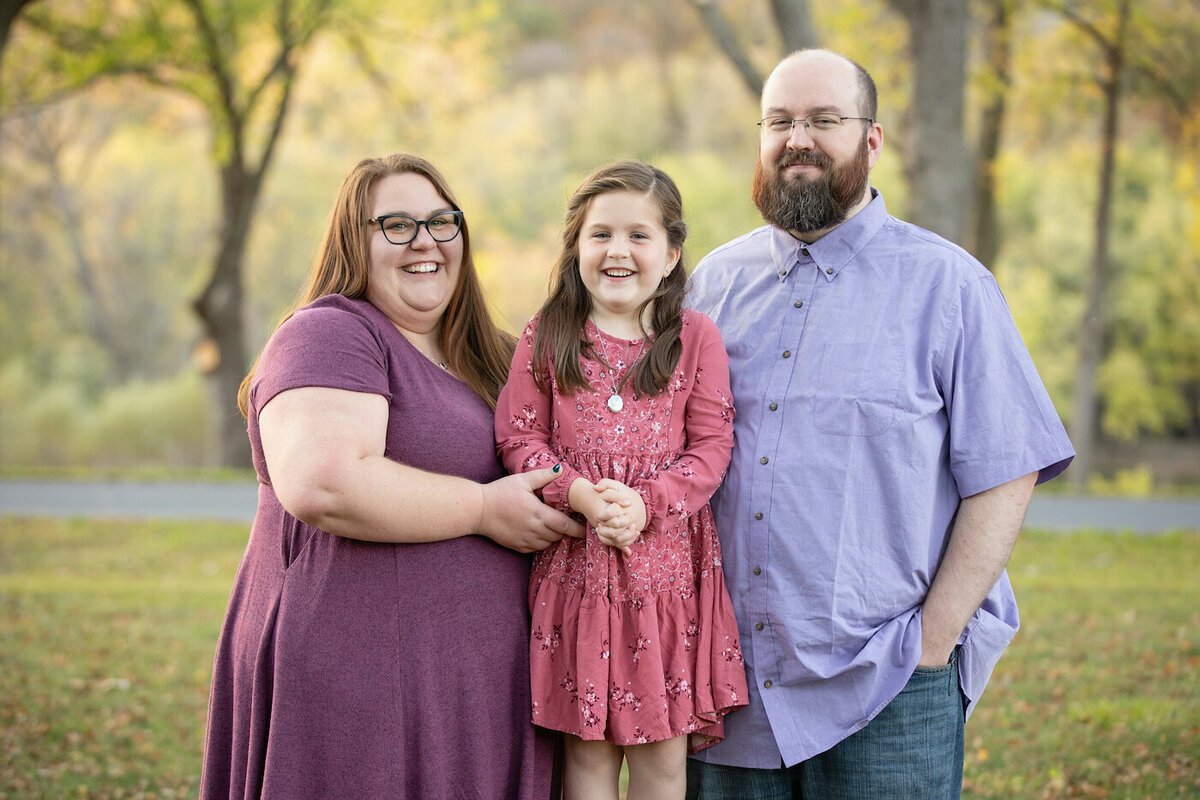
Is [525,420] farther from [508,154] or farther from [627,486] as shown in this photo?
[508,154]

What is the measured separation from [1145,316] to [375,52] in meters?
15.4

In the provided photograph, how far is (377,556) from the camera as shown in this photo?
2.62m

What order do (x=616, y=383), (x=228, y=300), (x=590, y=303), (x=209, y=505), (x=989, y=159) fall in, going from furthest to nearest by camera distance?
(x=989, y=159)
(x=228, y=300)
(x=209, y=505)
(x=590, y=303)
(x=616, y=383)

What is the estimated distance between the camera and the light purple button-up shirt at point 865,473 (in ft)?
8.54

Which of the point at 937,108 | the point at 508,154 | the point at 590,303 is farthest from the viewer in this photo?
the point at 508,154

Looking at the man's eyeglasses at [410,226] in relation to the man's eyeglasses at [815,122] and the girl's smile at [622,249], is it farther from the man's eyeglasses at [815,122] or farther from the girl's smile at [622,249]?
the man's eyeglasses at [815,122]

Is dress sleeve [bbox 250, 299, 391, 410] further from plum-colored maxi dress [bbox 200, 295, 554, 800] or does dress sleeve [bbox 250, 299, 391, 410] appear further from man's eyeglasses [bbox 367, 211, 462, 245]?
man's eyeglasses [bbox 367, 211, 462, 245]

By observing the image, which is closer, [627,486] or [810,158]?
[627,486]

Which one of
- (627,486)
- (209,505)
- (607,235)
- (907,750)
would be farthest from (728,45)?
(209,505)

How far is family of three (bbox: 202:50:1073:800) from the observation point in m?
2.57

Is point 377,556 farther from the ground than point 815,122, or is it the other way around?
point 815,122

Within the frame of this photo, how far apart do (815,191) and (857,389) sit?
0.54 metres

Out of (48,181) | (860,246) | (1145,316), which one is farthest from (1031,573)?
(48,181)

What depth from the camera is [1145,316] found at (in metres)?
20.5
